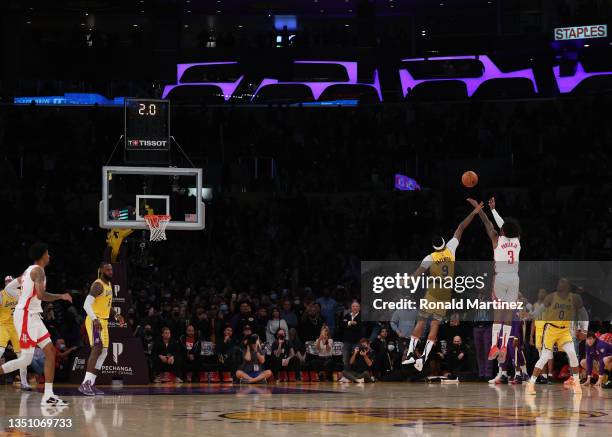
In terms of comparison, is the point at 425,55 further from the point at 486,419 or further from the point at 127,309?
the point at 486,419

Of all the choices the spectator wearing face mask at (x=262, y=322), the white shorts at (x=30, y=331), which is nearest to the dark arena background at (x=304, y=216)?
the white shorts at (x=30, y=331)

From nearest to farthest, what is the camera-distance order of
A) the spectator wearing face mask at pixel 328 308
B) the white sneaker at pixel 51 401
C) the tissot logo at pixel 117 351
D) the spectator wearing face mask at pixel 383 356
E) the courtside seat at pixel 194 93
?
1. the white sneaker at pixel 51 401
2. the tissot logo at pixel 117 351
3. the spectator wearing face mask at pixel 383 356
4. the spectator wearing face mask at pixel 328 308
5. the courtside seat at pixel 194 93

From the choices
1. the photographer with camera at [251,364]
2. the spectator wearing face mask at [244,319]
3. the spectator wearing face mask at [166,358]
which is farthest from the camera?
the spectator wearing face mask at [244,319]

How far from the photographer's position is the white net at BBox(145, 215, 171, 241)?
21.4 metres

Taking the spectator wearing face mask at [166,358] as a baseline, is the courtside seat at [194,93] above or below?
above

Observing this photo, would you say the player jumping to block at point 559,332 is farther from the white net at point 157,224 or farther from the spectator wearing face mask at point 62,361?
the spectator wearing face mask at point 62,361

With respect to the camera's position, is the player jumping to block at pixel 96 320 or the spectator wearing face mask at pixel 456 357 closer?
the player jumping to block at pixel 96 320

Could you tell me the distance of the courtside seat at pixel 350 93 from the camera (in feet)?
126

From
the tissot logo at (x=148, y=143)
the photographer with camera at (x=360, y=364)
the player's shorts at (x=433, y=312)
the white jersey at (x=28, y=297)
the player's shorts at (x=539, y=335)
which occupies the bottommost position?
the photographer with camera at (x=360, y=364)

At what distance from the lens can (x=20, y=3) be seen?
40094 mm

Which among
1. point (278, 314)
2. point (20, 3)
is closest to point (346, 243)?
point (278, 314)

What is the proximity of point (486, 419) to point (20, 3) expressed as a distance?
3207 centimetres
